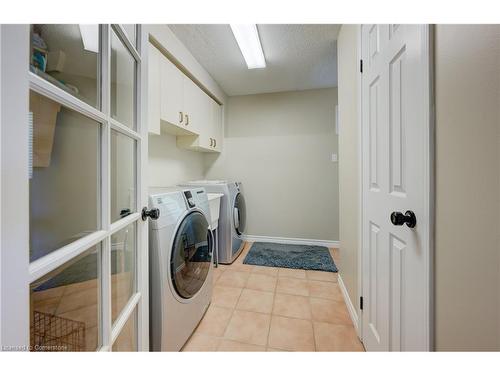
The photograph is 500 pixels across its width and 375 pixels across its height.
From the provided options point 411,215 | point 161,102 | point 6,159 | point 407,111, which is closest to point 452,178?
point 411,215

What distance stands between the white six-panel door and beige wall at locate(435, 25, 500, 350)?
44 millimetres

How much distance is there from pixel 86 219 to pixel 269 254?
230 centimetres

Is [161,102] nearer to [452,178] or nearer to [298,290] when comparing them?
[452,178]

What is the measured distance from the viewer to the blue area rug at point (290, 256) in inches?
90.0

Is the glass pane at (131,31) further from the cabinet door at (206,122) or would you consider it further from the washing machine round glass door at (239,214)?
the washing machine round glass door at (239,214)

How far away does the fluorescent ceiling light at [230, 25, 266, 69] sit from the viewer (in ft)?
5.24

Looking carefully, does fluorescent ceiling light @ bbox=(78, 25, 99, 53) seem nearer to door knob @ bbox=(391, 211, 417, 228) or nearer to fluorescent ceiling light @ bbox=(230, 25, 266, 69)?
door knob @ bbox=(391, 211, 417, 228)

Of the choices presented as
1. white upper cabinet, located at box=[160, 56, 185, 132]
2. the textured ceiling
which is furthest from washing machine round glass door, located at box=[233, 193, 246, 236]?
the textured ceiling

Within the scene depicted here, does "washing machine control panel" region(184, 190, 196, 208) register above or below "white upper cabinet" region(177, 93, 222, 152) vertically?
below

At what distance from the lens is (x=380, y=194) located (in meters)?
0.98

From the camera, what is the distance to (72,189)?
55cm

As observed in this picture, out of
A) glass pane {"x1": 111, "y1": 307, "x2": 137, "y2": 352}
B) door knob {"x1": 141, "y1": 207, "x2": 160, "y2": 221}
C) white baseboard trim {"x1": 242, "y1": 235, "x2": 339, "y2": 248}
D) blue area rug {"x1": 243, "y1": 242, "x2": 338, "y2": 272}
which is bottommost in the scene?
blue area rug {"x1": 243, "y1": 242, "x2": 338, "y2": 272}

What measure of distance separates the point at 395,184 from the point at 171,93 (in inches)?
73.9

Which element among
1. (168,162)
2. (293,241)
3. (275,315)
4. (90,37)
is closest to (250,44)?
(168,162)
